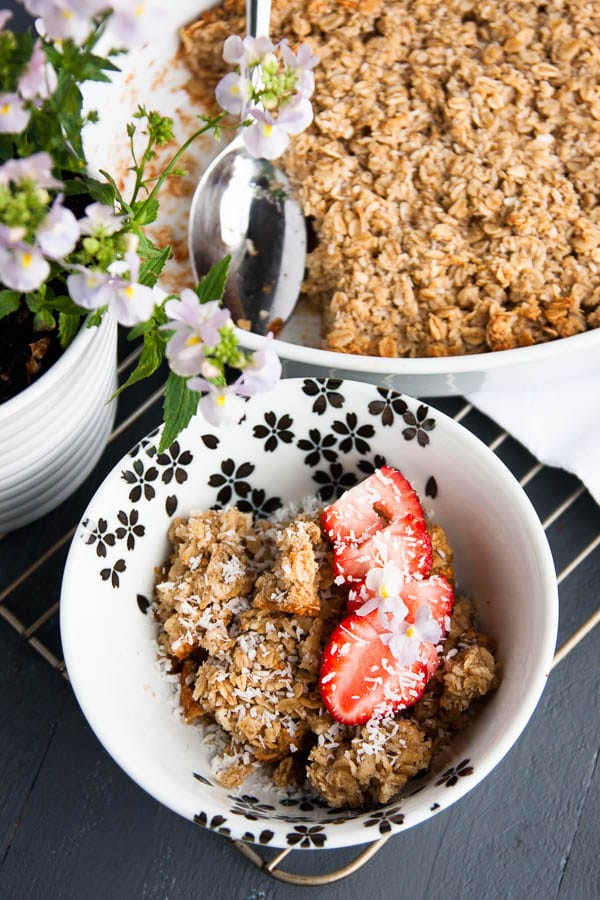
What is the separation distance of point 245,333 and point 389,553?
0.89 ft

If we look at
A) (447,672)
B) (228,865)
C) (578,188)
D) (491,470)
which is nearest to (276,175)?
(578,188)

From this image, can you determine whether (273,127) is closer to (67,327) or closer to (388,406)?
(67,327)

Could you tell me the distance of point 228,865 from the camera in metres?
1.04

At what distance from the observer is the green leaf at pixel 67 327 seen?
0.79 metres

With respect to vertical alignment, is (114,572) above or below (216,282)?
below

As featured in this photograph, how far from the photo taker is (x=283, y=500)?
3.44ft

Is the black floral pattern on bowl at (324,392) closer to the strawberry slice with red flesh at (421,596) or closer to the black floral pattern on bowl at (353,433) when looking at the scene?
the black floral pattern on bowl at (353,433)

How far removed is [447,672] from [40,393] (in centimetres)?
44

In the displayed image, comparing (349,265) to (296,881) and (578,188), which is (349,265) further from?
(296,881)

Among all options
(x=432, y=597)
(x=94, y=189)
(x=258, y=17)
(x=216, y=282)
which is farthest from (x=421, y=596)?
(x=258, y=17)

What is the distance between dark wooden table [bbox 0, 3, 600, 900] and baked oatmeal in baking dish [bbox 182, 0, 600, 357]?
0.28m

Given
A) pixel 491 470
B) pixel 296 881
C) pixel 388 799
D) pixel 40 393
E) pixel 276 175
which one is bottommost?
pixel 296 881

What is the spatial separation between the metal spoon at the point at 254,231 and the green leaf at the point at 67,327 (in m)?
0.38

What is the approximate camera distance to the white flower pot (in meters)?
0.81
